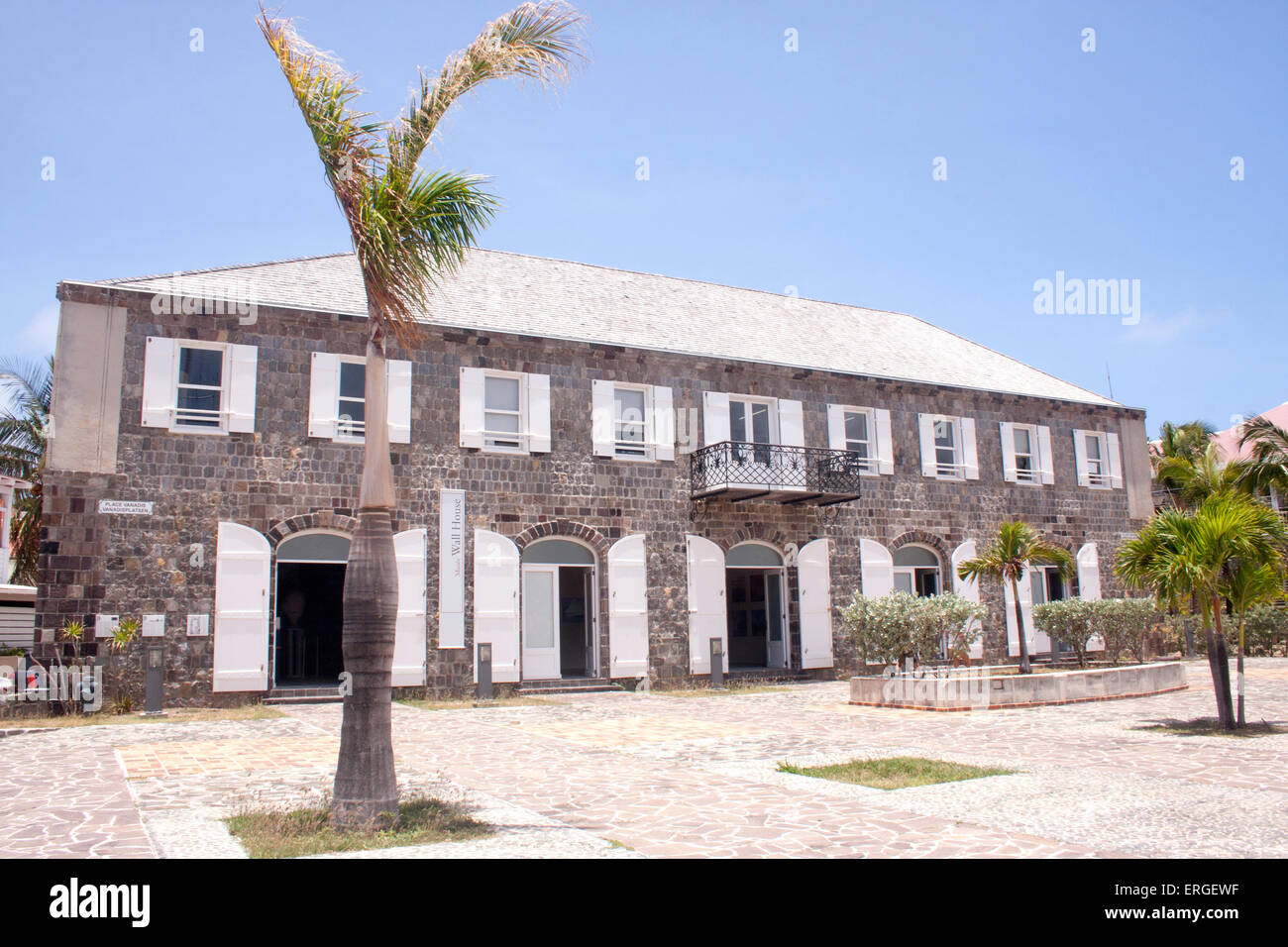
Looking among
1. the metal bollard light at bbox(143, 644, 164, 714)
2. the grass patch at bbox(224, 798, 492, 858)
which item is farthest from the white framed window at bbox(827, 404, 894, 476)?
the grass patch at bbox(224, 798, 492, 858)

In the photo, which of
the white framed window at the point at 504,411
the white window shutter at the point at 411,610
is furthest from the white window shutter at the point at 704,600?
the white window shutter at the point at 411,610

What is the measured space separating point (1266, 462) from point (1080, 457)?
548 centimetres

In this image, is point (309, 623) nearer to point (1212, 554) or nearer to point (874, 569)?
point (874, 569)

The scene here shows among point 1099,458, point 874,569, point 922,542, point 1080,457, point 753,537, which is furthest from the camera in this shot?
point 1099,458

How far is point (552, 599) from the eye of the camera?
1812 cm

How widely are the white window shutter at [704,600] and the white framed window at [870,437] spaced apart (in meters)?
4.33

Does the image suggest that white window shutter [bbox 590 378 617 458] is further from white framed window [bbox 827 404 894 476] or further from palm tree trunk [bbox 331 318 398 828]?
palm tree trunk [bbox 331 318 398 828]

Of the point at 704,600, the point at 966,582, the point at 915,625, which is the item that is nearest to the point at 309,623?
the point at 704,600

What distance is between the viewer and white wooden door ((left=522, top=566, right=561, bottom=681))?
17.8 m

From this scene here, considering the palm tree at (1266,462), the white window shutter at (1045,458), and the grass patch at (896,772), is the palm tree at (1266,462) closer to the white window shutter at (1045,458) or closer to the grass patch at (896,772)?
the white window shutter at (1045,458)

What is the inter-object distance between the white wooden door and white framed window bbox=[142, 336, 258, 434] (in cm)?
562

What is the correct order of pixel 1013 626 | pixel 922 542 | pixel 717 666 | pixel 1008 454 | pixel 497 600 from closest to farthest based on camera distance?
1. pixel 497 600
2. pixel 717 666
3. pixel 922 542
4. pixel 1013 626
5. pixel 1008 454

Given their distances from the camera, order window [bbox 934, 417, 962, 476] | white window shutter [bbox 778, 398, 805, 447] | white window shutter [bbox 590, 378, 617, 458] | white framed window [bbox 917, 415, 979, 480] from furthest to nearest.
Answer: window [bbox 934, 417, 962, 476] < white framed window [bbox 917, 415, 979, 480] < white window shutter [bbox 778, 398, 805, 447] < white window shutter [bbox 590, 378, 617, 458]
